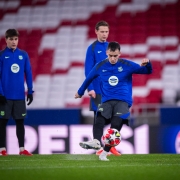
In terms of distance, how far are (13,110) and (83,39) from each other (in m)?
8.44

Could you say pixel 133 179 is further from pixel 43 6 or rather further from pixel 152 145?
pixel 43 6

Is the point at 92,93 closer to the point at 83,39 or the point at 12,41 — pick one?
the point at 12,41

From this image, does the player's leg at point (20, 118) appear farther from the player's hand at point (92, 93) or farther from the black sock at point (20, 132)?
the player's hand at point (92, 93)

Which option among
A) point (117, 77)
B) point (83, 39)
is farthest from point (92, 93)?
point (83, 39)

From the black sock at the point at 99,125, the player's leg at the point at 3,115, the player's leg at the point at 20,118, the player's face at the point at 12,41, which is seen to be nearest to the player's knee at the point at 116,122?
the black sock at the point at 99,125

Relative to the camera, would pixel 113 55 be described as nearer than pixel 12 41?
Yes

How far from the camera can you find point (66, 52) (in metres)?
16.4

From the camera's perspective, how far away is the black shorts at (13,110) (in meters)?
8.34

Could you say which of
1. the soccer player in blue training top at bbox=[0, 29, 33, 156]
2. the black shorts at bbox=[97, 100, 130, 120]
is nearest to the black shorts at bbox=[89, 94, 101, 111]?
the soccer player in blue training top at bbox=[0, 29, 33, 156]

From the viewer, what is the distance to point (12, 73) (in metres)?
8.41

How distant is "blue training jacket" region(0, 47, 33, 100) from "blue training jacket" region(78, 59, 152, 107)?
1414 mm

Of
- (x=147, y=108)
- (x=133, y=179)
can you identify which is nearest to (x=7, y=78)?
(x=133, y=179)

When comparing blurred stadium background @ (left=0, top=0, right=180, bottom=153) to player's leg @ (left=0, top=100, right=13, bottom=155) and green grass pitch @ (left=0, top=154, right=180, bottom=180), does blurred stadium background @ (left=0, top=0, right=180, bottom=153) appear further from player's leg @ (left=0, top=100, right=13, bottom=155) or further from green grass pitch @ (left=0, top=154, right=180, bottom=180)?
green grass pitch @ (left=0, top=154, right=180, bottom=180)

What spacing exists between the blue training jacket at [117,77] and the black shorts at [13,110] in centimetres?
145
